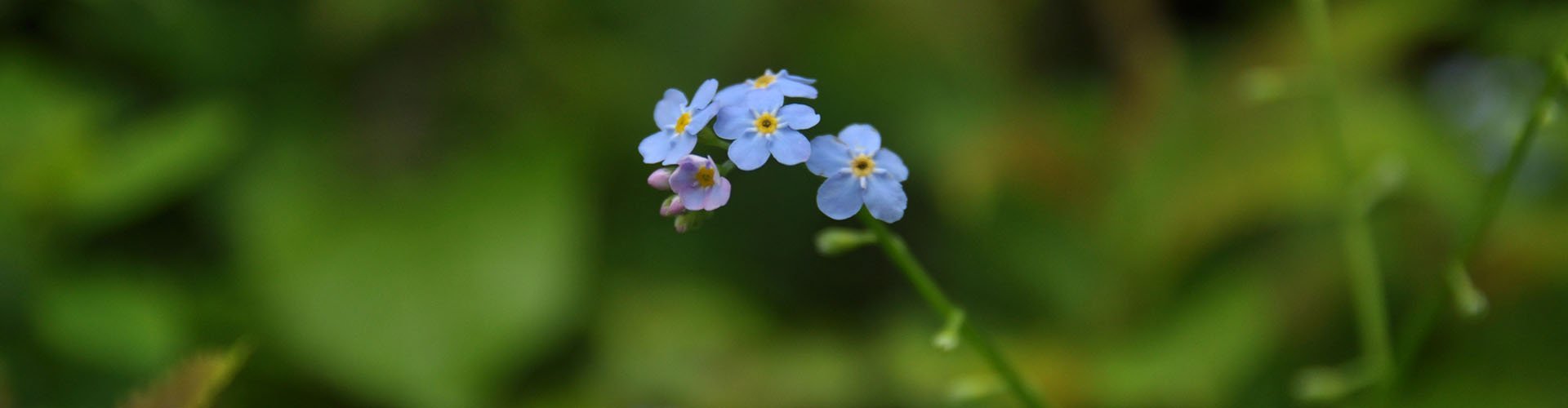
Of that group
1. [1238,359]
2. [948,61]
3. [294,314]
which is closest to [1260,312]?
[1238,359]

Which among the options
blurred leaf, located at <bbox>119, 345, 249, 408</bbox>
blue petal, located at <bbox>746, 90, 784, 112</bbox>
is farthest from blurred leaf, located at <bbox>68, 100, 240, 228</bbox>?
blue petal, located at <bbox>746, 90, 784, 112</bbox>

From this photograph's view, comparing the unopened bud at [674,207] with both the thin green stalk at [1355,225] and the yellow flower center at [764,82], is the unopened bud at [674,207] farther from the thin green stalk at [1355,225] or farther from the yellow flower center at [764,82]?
the thin green stalk at [1355,225]

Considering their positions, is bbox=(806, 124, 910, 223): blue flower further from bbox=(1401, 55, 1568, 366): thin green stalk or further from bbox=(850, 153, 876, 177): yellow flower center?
bbox=(1401, 55, 1568, 366): thin green stalk

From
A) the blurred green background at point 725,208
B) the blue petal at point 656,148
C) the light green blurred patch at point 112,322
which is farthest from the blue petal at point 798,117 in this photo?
the light green blurred patch at point 112,322

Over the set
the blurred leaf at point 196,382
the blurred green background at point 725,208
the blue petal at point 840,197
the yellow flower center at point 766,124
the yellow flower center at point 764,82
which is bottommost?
the blurred leaf at point 196,382

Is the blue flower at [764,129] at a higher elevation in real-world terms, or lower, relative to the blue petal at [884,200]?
higher

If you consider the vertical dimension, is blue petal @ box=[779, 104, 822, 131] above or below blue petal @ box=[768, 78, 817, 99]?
below
